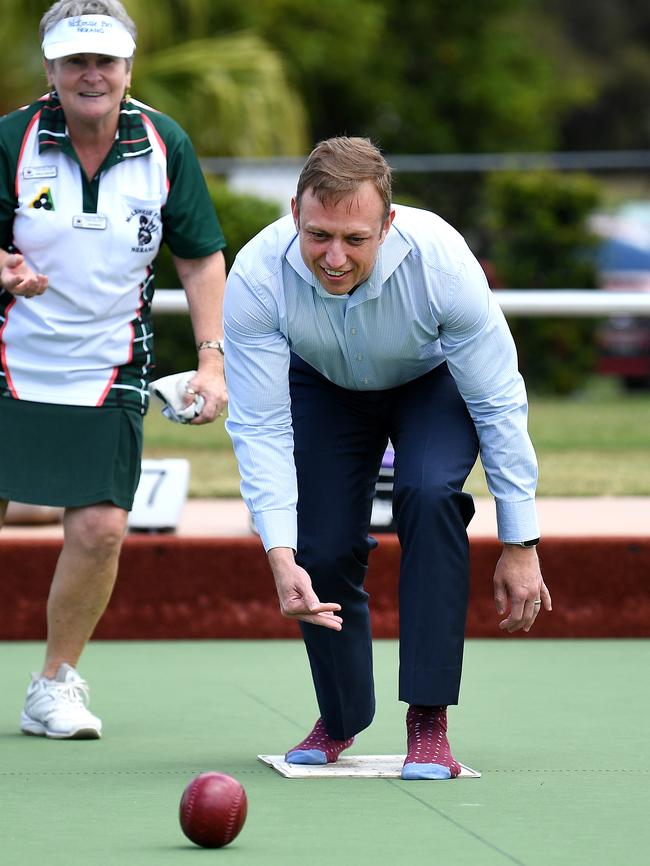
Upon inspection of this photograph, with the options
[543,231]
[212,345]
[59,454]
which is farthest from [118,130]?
[543,231]

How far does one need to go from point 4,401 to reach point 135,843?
1461 millimetres

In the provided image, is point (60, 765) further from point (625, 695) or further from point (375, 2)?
point (375, 2)

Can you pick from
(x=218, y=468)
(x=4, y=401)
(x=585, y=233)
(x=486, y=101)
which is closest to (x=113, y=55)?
(x=4, y=401)

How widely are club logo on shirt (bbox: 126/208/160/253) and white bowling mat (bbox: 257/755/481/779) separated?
1216 mm

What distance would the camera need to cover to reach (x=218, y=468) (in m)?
7.02

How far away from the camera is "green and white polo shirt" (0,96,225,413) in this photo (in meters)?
4.33

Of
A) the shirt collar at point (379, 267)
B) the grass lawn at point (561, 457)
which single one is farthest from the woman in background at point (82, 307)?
the grass lawn at point (561, 457)

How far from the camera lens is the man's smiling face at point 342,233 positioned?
3.52 m

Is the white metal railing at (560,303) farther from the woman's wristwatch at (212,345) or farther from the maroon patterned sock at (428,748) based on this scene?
the maroon patterned sock at (428,748)

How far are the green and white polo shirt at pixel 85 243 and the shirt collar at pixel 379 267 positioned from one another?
75cm

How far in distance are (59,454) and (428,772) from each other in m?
1.20

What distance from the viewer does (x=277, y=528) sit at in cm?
372

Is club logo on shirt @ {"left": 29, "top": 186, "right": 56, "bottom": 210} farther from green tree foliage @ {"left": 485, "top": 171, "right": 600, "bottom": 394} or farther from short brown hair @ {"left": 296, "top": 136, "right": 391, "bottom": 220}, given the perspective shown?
green tree foliage @ {"left": 485, "top": 171, "right": 600, "bottom": 394}

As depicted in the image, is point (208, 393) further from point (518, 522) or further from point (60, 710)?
point (518, 522)
